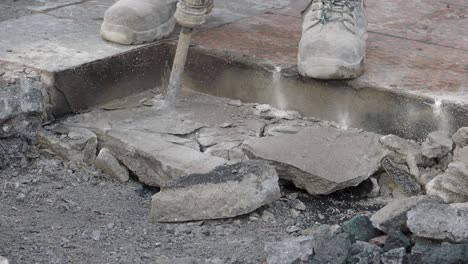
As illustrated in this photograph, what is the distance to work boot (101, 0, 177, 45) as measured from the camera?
350 cm

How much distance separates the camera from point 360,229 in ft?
8.30

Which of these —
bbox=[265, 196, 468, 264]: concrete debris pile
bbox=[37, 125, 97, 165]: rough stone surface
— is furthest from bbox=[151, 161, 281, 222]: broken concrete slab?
bbox=[37, 125, 97, 165]: rough stone surface

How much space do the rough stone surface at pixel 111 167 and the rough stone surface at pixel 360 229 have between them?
79 cm

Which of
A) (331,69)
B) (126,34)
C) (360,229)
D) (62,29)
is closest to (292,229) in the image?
(360,229)

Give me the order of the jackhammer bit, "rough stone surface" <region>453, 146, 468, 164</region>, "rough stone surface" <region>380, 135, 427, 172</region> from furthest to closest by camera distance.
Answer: the jackhammer bit < "rough stone surface" <region>380, 135, 427, 172</region> < "rough stone surface" <region>453, 146, 468, 164</region>

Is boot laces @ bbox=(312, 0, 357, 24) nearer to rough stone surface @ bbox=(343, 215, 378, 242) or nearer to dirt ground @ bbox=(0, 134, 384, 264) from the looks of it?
dirt ground @ bbox=(0, 134, 384, 264)

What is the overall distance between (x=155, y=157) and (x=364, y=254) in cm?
81

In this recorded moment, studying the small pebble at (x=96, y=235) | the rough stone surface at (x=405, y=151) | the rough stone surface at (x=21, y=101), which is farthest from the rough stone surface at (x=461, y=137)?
the rough stone surface at (x=21, y=101)

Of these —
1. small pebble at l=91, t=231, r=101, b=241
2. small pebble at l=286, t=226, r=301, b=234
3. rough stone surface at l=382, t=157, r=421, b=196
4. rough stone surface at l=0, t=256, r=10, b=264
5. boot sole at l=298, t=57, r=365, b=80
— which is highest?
boot sole at l=298, t=57, r=365, b=80

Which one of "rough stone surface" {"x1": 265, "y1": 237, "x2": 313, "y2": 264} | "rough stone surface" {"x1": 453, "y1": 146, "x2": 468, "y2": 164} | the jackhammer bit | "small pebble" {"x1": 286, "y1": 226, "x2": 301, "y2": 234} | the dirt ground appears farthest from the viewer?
the jackhammer bit

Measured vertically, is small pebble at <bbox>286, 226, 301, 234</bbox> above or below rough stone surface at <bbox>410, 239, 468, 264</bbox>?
below

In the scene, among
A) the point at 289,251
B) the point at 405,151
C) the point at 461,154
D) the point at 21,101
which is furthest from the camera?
the point at 21,101

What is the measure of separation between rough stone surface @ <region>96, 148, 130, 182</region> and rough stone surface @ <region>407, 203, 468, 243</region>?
3.10 ft

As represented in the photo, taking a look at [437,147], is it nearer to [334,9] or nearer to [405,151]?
[405,151]
